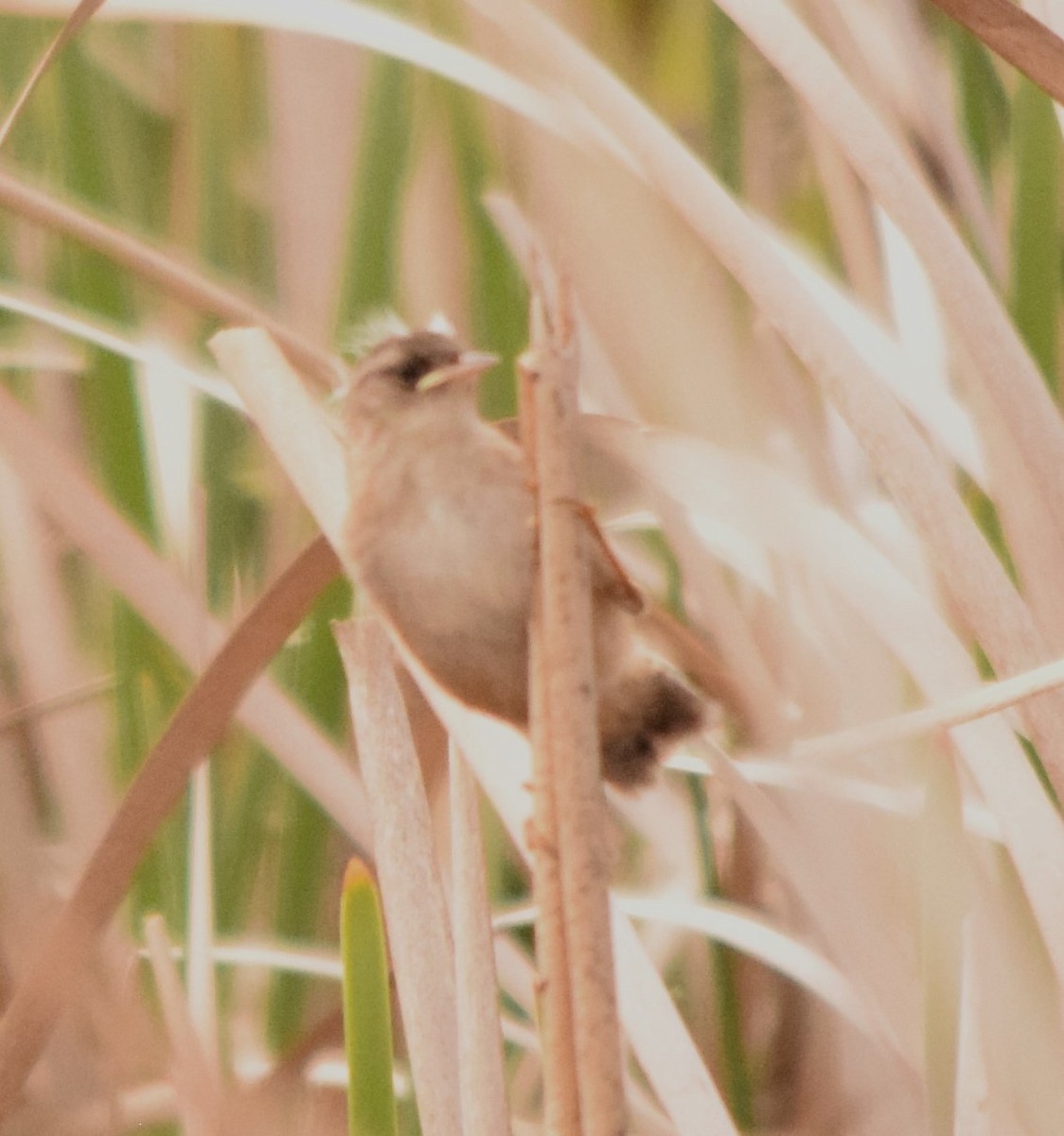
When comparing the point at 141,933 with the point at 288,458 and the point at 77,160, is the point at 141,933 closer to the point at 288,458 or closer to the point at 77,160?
the point at 288,458

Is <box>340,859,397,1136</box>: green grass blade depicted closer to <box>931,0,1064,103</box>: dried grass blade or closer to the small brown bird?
the small brown bird

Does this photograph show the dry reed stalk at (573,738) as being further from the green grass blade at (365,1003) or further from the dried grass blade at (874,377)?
the dried grass blade at (874,377)

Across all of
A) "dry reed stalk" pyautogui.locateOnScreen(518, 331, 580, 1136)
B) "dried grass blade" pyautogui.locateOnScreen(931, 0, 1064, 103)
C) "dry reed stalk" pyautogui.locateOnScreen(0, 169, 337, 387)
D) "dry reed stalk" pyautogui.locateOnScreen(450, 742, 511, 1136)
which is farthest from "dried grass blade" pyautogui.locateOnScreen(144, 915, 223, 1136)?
"dried grass blade" pyautogui.locateOnScreen(931, 0, 1064, 103)

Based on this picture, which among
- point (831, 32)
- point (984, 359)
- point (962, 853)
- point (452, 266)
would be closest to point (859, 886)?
point (962, 853)

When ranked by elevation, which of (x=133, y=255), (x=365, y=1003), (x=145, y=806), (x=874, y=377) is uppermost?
(x=133, y=255)

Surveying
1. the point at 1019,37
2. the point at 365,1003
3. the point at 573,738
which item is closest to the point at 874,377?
the point at 1019,37

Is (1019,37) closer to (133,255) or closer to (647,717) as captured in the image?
(647,717)
